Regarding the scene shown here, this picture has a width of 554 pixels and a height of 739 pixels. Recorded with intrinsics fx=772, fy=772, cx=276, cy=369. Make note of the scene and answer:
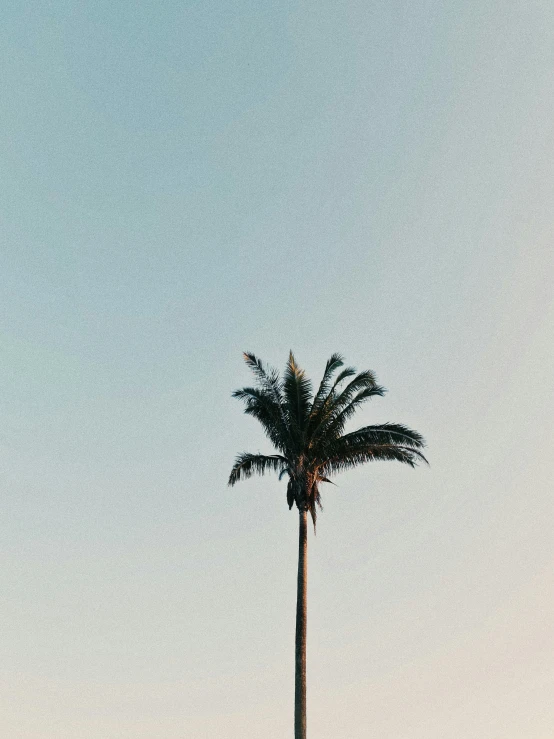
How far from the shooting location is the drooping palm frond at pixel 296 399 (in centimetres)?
3312

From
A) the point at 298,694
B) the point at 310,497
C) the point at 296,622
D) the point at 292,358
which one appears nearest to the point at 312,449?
the point at 310,497

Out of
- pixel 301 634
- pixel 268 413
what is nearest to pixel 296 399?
pixel 268 413

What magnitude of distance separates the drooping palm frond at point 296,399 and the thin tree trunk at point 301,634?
11.4 ft

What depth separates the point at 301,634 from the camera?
30.2 m

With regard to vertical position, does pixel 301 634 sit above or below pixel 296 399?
below

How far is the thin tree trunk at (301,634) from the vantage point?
2886 cm

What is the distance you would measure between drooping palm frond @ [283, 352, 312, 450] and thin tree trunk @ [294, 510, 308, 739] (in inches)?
137

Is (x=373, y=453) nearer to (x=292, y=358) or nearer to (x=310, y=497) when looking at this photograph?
(x=310, y=497)

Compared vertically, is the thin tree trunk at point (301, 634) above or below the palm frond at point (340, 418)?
below

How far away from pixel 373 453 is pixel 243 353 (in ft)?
24.8

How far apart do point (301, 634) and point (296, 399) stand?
9750 mm

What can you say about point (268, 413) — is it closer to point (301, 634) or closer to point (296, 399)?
point (296, 399)

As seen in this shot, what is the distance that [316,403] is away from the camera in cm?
3384

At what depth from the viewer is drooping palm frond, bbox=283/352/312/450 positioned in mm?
33125
